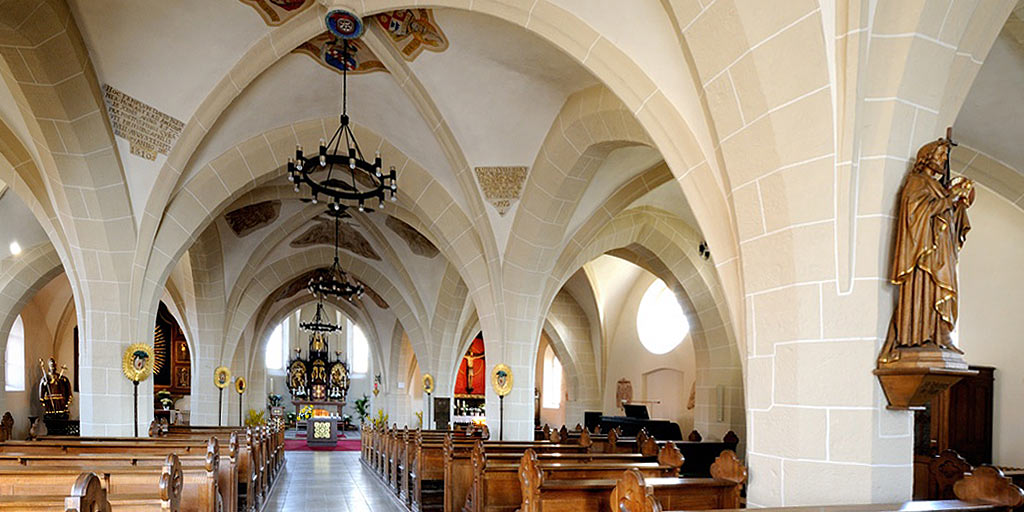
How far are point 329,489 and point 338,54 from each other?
21.2ft

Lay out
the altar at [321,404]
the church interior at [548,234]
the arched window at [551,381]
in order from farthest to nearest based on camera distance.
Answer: the altar at [321,404] < the arched window at [551,381] < the church interior at [548,234]

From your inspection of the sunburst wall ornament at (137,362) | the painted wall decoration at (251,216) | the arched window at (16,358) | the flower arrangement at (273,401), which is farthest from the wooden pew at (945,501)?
the flower arrangement at (273,401)

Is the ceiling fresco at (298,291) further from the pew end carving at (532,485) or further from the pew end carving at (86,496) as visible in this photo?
the pew end carving at (86,496)

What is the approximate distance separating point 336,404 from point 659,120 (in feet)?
69.5

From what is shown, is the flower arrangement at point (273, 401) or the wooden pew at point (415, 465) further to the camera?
the flower arrangement at point (273, 401)

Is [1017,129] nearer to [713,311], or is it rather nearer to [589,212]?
[589,212]

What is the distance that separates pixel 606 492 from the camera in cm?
432

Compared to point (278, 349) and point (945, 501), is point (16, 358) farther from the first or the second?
point (945, 501)

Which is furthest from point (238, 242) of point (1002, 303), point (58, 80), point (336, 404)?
point (1002, 303)

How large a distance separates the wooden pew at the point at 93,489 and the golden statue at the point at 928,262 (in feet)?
11.4

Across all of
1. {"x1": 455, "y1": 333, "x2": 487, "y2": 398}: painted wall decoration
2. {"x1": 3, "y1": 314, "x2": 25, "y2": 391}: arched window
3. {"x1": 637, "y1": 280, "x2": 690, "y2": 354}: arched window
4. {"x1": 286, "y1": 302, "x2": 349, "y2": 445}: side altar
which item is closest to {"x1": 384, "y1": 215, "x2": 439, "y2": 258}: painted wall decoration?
{"x1": 637, "y1": 280, "x2": 690, "y2": 354}: arched window

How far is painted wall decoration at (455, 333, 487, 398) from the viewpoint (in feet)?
84.2

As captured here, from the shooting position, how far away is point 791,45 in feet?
11.6

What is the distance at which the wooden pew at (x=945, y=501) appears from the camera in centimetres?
292
